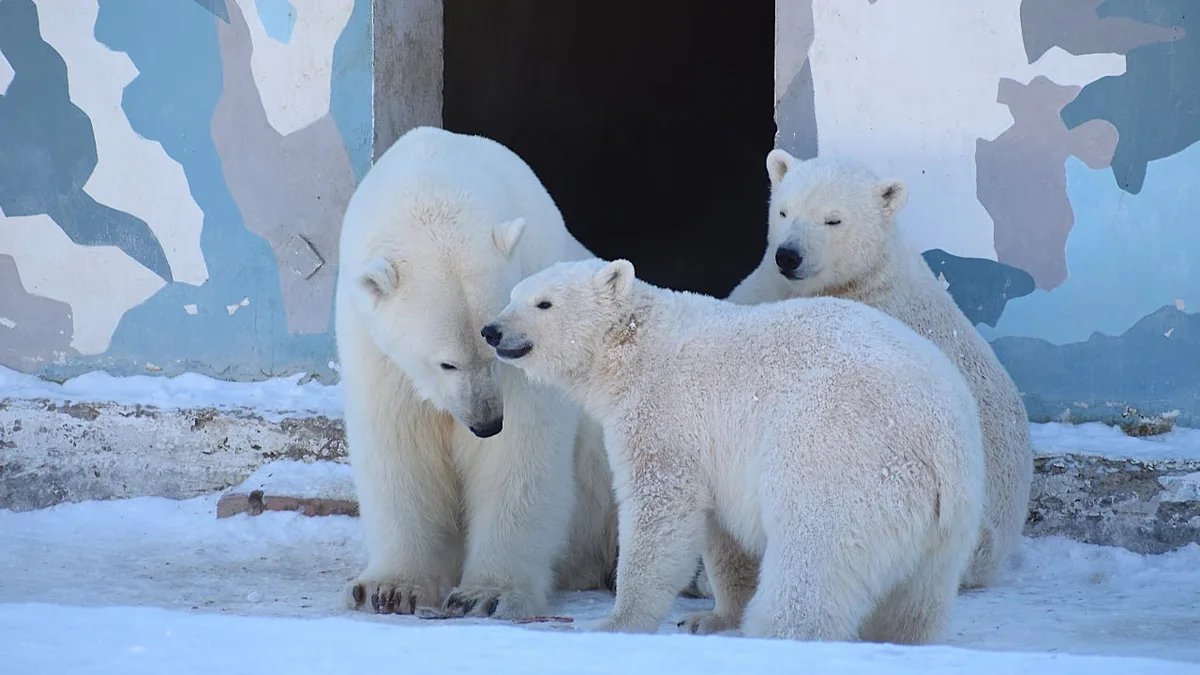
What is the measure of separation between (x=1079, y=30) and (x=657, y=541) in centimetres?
285

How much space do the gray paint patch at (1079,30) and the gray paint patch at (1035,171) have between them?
144 millimetres

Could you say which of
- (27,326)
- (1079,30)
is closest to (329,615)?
(27,326)

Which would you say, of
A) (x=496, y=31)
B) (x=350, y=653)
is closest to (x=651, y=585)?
(x=350, y=653)

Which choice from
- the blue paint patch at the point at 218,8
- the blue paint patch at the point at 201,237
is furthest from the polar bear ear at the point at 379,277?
the blue paint patch at the point at 218,8

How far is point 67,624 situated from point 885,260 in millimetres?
3226

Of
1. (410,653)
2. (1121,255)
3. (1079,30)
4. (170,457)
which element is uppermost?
(1079,30)

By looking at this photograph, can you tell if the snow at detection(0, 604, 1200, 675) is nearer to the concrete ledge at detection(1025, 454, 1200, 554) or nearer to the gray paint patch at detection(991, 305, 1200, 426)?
the concrete ledge at detection(1025, 454, 1200, 554)

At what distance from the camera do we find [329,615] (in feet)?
14.1

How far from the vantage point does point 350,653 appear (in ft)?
7.75

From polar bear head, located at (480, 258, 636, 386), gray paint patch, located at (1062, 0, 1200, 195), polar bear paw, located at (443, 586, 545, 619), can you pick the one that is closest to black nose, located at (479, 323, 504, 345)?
polar bear head, located at (480, 258, 636, 386)

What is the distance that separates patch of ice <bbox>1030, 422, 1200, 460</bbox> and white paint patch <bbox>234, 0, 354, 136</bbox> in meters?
3.21

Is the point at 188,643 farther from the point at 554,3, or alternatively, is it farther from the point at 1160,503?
the point at 554,3

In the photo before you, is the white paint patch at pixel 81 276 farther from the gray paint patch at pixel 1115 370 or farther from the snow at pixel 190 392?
the gray paint patch at pixel 1115 370

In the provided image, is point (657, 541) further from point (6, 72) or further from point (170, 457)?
point (6, 72)
